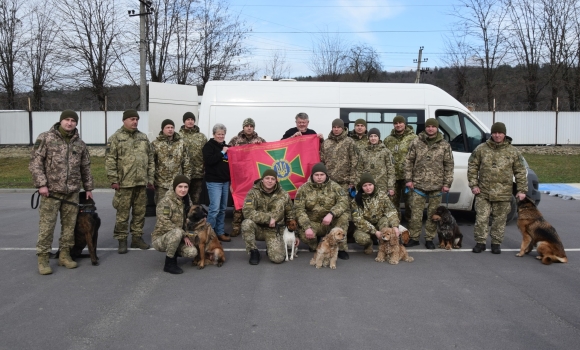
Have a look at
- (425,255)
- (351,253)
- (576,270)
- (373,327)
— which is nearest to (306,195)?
(351,253)

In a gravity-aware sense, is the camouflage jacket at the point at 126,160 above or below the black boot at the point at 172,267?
above

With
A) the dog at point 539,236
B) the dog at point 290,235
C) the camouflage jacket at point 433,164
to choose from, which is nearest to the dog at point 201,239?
the dog at point 290,235

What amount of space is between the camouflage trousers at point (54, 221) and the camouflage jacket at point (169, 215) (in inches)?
42.1

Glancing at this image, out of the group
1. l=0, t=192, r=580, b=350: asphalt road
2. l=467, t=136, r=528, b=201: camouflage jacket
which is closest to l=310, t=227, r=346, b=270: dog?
l=0, t=192, r=580, b=350: asphalt road

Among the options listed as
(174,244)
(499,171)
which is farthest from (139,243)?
(499,171)

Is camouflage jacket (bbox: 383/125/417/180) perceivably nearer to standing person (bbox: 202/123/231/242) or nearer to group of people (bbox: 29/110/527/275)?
group of people (bbox: 29/110/527/275)

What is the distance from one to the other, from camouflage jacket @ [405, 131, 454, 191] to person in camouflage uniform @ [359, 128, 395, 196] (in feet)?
1.01

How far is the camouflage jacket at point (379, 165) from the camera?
7.62m

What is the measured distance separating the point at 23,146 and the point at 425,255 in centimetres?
2297

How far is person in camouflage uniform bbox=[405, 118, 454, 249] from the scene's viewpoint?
7332 mm

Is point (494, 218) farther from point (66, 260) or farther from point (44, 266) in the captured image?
point (44, 266)

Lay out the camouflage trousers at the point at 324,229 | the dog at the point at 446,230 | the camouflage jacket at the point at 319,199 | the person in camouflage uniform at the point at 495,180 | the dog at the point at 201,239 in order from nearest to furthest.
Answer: the dog at the point at 201,239, the camouflage trousers at the point at 324,229, the camouflage jacket at the point at 319,199, the person in camouflage uniform at the point at 495,180, the dog at the point at 446,230

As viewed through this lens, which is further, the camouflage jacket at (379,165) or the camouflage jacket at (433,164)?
the camouflage jacket at (379,165)

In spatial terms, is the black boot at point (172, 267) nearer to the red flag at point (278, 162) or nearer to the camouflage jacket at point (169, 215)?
the camouflage jacket at point (169, 215)
